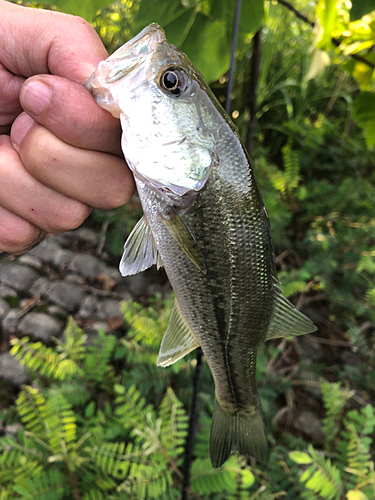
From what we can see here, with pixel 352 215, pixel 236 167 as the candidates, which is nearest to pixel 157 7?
pixel 236 167

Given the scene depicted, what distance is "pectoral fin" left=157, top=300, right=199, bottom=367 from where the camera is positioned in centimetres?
96

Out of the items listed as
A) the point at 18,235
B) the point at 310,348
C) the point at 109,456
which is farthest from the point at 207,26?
the point at 310,348

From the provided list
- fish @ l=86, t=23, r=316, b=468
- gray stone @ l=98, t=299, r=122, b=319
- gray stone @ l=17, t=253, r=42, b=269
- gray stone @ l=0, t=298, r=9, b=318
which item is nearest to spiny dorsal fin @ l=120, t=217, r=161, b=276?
fish @ l=86, t=23, r=316, b=468

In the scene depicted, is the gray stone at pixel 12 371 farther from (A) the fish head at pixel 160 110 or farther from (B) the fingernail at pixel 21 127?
(A) the fish head at pixel 160 110

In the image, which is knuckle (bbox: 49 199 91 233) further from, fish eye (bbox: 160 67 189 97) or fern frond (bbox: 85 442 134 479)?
fern frond (bbox: 85 442 134 479)

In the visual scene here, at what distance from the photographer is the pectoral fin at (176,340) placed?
963mm

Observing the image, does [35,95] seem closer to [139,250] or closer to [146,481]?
[139,250]

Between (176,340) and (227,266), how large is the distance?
12.2 inches

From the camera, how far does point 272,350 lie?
2.05 m

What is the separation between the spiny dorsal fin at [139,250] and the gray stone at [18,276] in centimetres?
194

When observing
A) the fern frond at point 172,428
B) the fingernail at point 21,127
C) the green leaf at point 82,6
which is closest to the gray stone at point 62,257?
the fern frond at point 172,428

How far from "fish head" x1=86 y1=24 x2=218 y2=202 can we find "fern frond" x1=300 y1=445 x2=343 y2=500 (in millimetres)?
1303

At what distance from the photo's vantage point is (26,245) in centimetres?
100

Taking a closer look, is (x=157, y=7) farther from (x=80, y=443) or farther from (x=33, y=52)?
(x=80, y=443)
